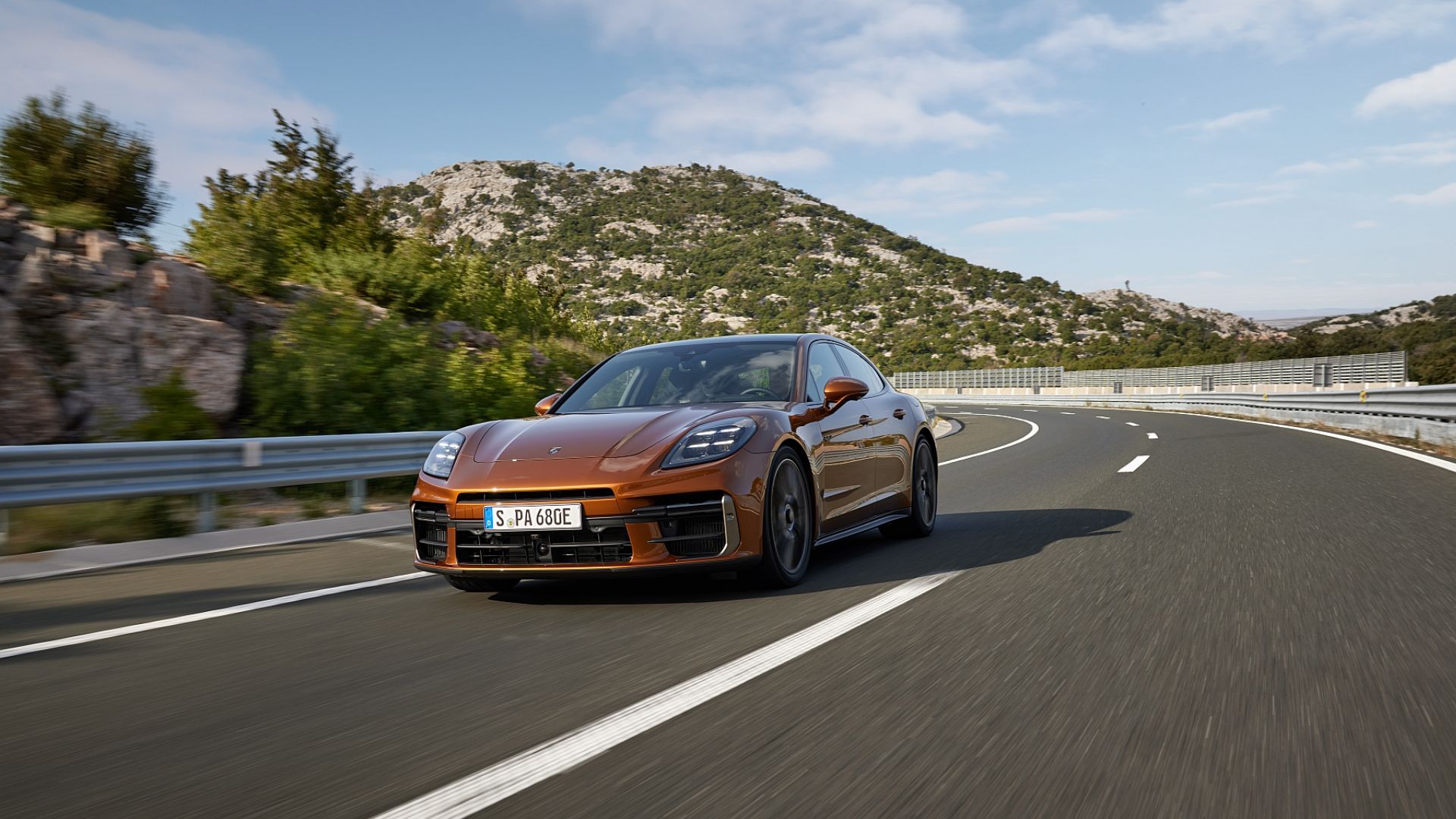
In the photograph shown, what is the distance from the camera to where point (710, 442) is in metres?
5.49

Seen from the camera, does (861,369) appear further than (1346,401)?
No

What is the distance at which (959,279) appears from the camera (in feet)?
342

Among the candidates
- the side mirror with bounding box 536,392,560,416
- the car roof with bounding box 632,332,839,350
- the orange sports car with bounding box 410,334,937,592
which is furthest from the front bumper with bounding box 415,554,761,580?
the car roof with bounding box 632,332,839,350

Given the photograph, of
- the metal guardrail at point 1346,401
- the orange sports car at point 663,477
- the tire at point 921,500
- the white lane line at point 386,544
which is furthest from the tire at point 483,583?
the metal guardrail at point 1346,401

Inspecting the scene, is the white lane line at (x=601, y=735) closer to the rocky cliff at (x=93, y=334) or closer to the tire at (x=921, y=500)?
the tire at (x=921, y=500)

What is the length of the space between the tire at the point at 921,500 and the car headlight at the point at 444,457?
302cm

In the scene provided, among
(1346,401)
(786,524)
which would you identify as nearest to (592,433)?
(786,524)

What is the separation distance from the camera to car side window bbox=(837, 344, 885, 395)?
770cm

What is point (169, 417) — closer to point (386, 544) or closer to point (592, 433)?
point (386, 544)

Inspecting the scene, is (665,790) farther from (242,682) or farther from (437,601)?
(437,601)

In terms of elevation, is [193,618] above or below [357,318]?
below

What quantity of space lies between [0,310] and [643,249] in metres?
87.5

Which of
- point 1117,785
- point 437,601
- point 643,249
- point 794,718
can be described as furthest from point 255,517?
point 643,249

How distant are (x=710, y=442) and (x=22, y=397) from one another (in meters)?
7.89
